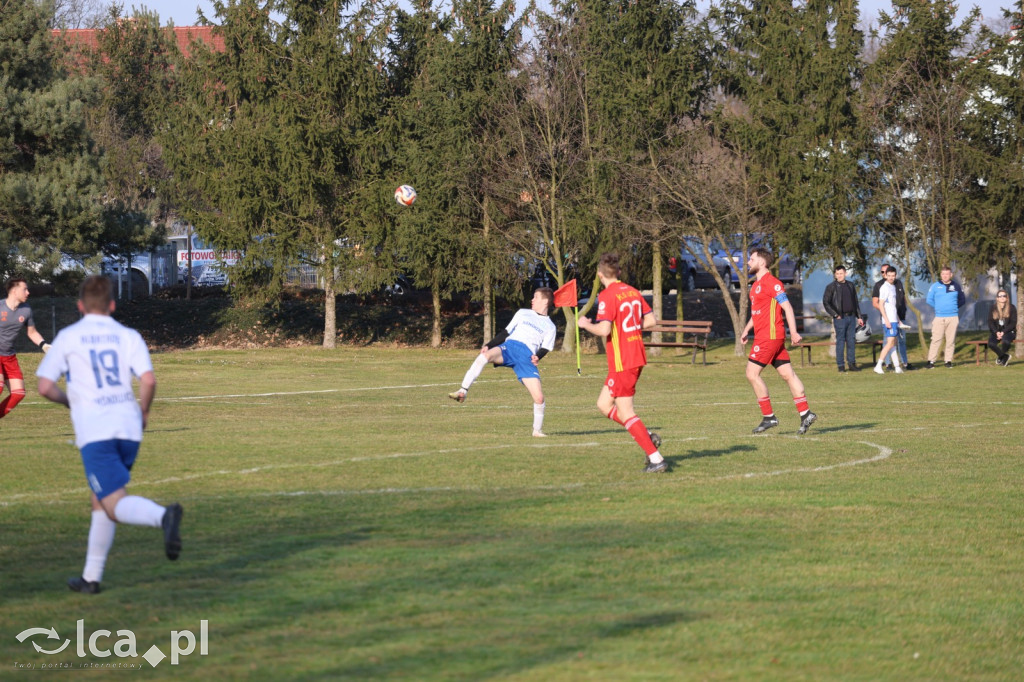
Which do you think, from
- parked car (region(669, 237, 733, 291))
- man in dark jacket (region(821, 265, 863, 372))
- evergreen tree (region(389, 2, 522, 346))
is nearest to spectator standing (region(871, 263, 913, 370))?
man in dark jacket (region(821, 265, 863, 372))

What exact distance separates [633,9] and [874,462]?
2315 centimetres

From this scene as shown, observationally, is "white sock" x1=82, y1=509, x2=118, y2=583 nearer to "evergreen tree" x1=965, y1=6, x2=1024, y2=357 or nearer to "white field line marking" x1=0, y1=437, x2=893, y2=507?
"white field line marking" x1=0, y1=437, x2=893, y2=507

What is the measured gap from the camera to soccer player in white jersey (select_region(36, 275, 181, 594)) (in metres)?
6.73

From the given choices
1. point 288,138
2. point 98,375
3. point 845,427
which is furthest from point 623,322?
point 288,138

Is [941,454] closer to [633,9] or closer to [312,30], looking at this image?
[633,9]

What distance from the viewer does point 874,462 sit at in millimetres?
12414

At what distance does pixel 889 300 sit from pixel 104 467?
22.8 metres

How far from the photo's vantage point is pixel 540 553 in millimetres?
7844

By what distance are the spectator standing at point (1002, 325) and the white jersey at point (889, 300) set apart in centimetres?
340

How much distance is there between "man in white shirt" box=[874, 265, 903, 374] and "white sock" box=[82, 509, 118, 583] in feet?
73.9

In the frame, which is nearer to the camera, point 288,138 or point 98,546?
point 98,546

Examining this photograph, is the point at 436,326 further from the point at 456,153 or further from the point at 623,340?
the point at 623,340

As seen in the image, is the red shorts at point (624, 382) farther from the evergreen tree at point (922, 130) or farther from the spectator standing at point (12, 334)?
the evergreen tree at point (922, 130)

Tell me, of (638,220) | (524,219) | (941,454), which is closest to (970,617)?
(941,454)
